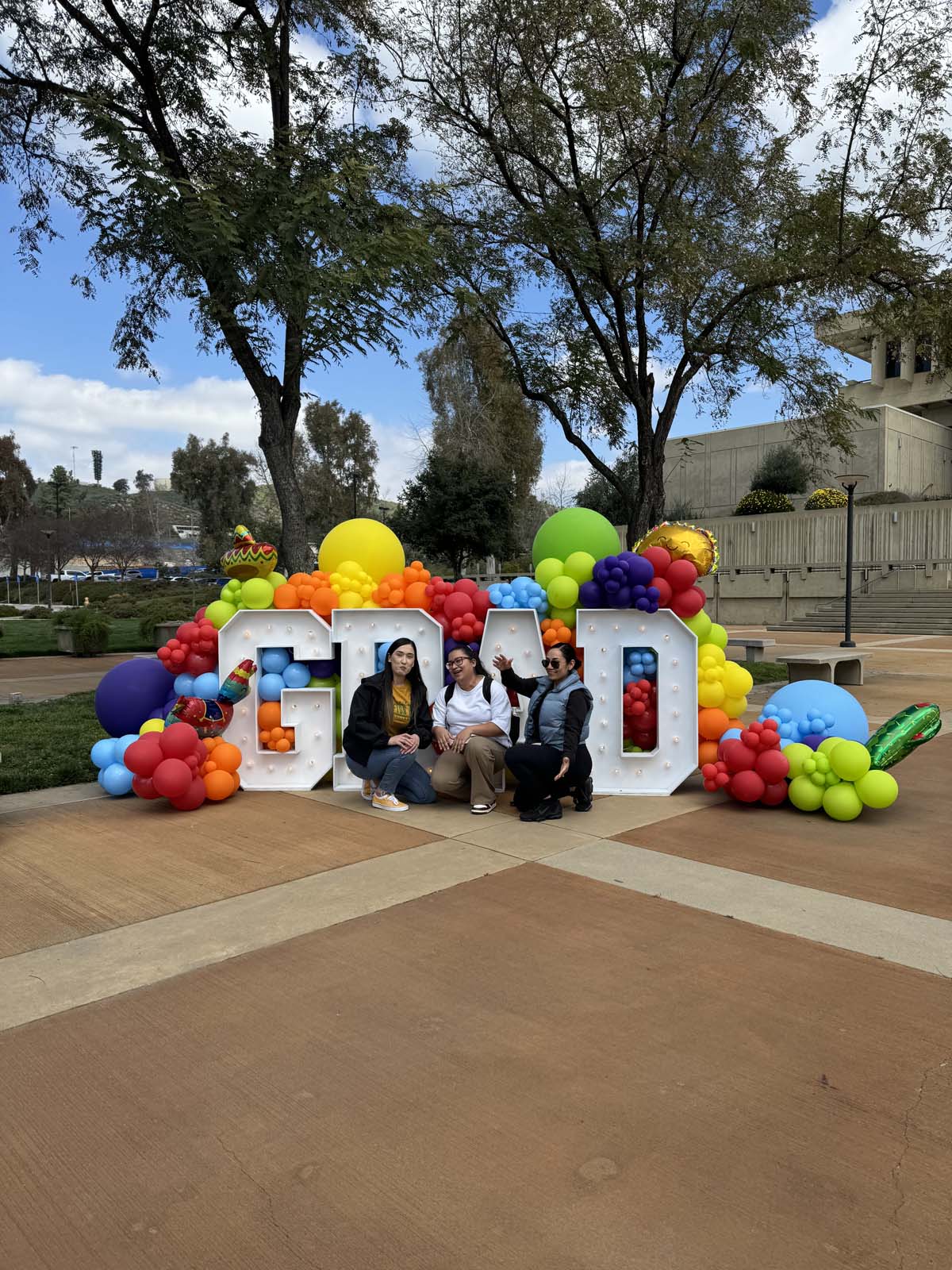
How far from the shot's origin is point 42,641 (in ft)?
79.5

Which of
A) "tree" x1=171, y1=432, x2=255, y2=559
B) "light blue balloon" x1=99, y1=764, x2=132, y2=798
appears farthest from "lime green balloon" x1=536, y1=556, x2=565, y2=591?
"tree" x1=171, y1=432, x2=255, y2=559

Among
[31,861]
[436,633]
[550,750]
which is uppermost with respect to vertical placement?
[436,633]

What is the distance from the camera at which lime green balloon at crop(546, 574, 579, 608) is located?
6.93 m

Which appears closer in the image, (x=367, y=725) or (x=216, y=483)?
(x=367, y=725)

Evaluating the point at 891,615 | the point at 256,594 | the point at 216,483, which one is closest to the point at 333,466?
the point at 216,483

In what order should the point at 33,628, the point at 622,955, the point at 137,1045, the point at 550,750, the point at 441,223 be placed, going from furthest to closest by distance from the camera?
1. the point at 33,628
2. the point at 441,223
3. the point at 550,750
4. the point at 622,955
5. the point at 137,1045

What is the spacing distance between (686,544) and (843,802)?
247 centimetres

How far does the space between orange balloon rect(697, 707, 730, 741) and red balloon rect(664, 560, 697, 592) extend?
1.01 meters

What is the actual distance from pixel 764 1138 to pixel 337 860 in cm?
314

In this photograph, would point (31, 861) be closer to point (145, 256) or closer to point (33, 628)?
point (145, 256)

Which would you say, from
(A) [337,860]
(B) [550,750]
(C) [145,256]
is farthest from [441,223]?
(A) [337,860]

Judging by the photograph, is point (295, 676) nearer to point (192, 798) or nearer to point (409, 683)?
point (409, 683)

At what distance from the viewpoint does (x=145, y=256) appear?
12820 mm

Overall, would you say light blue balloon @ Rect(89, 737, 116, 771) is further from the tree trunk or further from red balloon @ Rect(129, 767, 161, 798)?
the tree trunk
